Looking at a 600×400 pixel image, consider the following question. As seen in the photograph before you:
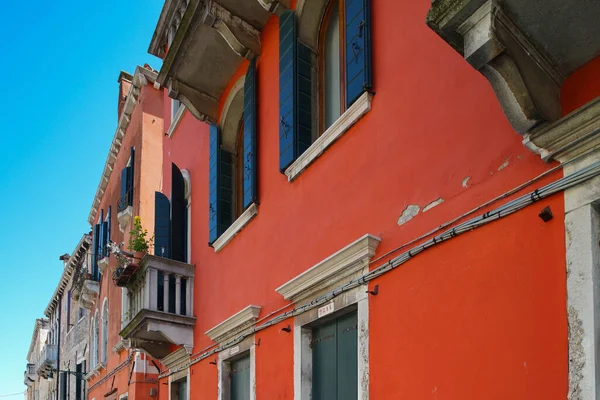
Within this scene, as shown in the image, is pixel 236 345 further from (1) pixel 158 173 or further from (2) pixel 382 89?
(1) pixel 158 173

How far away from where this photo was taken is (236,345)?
764 cm

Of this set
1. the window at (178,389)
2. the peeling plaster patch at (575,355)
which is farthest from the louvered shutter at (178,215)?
the peeling plaster patch at (575,355)

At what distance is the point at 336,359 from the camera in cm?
566

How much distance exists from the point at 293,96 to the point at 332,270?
185cm

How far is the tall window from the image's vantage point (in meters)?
6.30

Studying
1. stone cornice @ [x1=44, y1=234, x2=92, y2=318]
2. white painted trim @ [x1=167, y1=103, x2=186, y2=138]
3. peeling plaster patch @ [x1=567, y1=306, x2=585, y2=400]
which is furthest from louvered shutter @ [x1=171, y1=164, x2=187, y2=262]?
stone cornice @ [x1=44, y1=234, x2=92, y2=318]

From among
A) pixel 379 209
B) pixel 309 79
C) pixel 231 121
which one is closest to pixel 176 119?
pixel 231 121

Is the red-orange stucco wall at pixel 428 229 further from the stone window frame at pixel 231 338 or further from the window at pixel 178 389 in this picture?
the window at pixel 178 389

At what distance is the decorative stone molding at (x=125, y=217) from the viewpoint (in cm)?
1492

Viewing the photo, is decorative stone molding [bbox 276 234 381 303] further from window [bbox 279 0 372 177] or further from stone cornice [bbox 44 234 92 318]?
stone cornice [bbox 44 234 92 318]

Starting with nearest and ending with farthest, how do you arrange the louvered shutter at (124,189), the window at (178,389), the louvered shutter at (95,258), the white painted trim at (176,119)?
the window at (178,389) → the white painted trim at (176,119) → the louvered shutter at (124,189) → the louvered shutter at (95,258)

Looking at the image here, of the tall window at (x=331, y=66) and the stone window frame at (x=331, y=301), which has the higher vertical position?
the tall window at (x=331, y=66)

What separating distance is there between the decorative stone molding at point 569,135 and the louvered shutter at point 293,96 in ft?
10.2

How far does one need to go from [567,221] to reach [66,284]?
2792 centimetres
